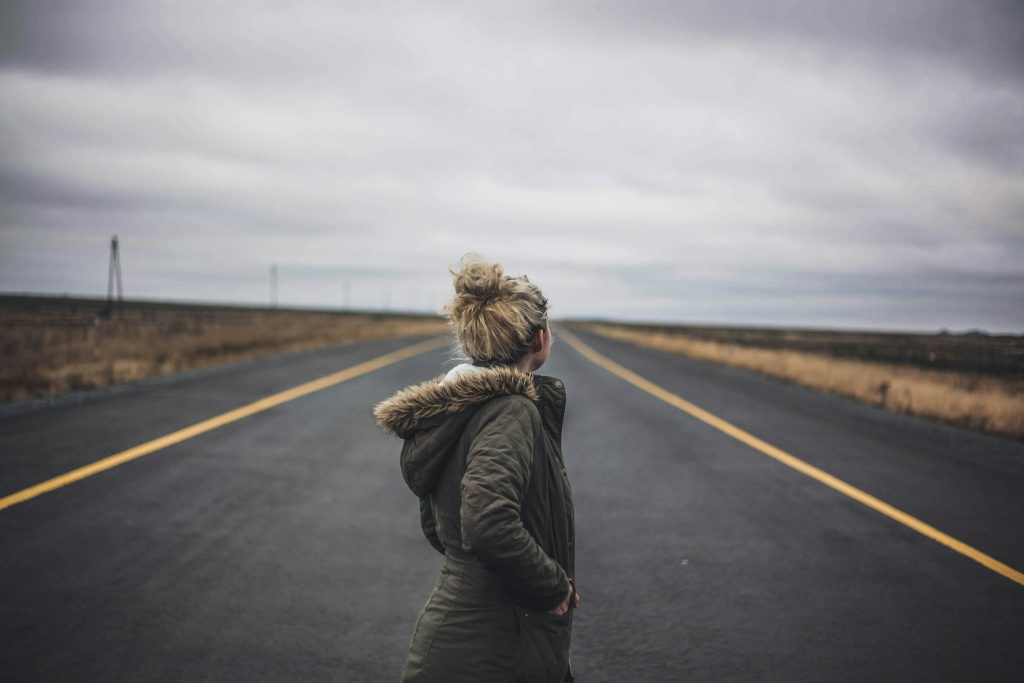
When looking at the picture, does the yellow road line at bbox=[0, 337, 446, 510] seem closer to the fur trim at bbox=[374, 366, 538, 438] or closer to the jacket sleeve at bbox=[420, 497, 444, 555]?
the jacket sleeve at bbox=[420, 497, 444, 555]

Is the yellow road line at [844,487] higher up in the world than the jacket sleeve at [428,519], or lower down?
lower down

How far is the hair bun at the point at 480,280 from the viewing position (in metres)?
2.00

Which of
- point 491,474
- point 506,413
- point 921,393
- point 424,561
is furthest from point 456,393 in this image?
point 921,393

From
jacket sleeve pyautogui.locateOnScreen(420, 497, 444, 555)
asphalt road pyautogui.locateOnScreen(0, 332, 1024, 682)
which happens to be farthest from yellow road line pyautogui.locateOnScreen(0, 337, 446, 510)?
jacket sleeve pyautogui.locateOnScreen(420, 497, 444, 555)

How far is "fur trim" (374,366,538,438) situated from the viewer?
1952mm

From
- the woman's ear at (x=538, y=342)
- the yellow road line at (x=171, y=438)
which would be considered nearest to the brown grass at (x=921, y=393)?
the yellow road line at (x=171, y=438)

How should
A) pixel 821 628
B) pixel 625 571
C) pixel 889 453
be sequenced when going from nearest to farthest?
pixel 821 628 → pixel 625 571 → pixel 889 453

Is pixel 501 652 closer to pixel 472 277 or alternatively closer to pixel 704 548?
pixel 472 277

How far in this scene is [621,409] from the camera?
1202 cm

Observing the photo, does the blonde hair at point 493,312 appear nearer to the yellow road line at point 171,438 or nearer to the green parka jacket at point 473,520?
the green parka jacket at point 473,520

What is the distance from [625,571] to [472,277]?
3.06m

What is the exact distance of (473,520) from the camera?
1.84 metres

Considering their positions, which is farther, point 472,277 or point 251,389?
point 251,389

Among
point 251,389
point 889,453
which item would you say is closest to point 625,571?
point 889,453
